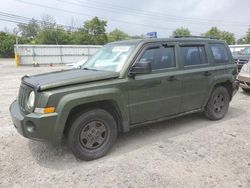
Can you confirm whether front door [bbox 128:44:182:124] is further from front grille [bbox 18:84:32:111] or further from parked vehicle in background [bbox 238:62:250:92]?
parked vehicle in background [bbox 238:62:250:92]

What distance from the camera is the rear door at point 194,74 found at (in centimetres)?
495

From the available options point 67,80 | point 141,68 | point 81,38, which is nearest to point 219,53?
point 141,68

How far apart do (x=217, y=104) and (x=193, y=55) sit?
138 centimetres

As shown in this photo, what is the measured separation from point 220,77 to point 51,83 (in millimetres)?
3693

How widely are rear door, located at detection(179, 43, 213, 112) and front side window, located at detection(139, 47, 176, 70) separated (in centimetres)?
26

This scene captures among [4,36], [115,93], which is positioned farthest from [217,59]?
[4,36]

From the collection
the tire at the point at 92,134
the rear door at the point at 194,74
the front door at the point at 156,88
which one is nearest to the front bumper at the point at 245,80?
the rear door at the point at 194,74

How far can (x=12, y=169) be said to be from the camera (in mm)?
3676

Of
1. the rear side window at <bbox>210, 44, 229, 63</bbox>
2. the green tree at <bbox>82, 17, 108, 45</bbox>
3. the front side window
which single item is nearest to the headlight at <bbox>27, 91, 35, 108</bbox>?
the front side window

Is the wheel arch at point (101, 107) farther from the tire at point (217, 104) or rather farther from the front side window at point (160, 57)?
the tire at point (217, 104)

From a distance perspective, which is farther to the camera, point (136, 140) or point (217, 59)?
point (217, 59)

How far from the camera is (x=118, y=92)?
4.00 meters

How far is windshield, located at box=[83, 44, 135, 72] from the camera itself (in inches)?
171

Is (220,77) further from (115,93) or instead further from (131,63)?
(115,93)
